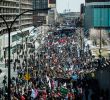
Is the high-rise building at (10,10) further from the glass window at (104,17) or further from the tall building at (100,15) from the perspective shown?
the glass window at (104,17)

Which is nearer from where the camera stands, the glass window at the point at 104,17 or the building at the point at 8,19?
the building at the point at 8,19

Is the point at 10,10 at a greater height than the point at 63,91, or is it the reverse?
the point at 10,10

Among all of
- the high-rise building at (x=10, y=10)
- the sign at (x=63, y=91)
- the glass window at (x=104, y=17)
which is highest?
the high-rise building at (x=10, y=10)

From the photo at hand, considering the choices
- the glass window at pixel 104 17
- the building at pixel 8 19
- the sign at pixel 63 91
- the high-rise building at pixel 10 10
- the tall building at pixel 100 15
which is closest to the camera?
the sign at pixel 63 91

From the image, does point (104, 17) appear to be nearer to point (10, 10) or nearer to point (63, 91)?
point (10, 10)

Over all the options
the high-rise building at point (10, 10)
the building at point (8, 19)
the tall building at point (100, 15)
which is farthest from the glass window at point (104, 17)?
the building at point (8, 19)

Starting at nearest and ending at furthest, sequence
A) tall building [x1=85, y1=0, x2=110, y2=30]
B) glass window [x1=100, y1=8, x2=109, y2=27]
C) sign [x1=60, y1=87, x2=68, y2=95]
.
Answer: sign [x1=60, y1=87, x2=68, y2=95]
tall building [x1=85, y1=0, x2=110, y2=30]
glass window [x1=100, y1=8, x2=109, y2=27]

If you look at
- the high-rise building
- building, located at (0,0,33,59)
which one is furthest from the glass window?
building, located at (0,0,33,59)

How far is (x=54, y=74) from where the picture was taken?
140 feet

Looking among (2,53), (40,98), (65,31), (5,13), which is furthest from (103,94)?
(65,31)

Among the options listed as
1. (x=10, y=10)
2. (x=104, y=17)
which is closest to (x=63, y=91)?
(x=10, y=10)

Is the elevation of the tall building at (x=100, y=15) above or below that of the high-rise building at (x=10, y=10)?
below

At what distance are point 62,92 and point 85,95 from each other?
→ 2.10 metres

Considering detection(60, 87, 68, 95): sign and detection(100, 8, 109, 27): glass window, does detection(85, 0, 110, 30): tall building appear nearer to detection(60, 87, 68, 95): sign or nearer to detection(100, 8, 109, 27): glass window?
detection(100, 8, 109, 27): glass window
